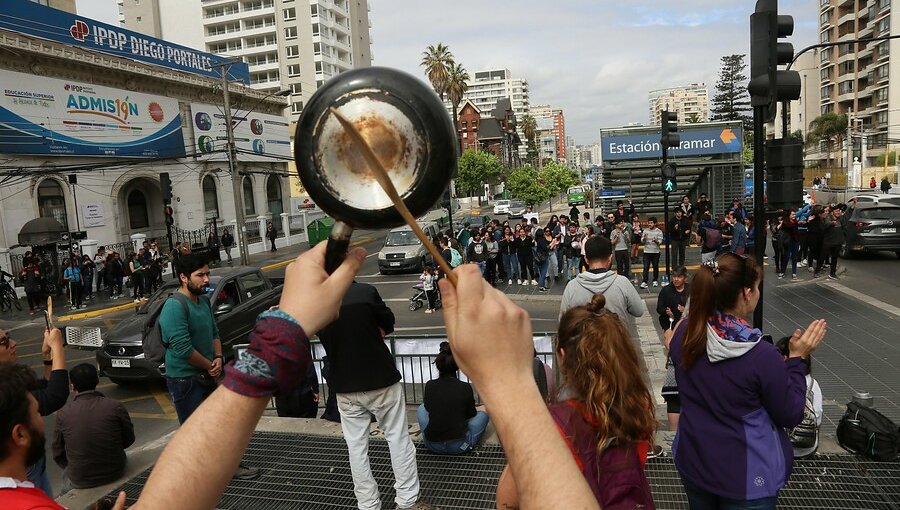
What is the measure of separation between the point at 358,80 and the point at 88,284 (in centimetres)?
2163

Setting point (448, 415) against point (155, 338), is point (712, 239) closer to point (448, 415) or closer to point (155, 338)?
point (448, 415)

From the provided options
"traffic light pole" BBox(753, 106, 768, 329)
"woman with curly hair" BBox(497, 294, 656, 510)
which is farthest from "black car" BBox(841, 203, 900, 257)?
"woman with curly hair" BBox(497, 294, 656, 510)

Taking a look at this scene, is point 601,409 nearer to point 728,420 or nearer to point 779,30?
point 728,420

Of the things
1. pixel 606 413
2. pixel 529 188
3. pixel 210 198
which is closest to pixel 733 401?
pixel 606 413

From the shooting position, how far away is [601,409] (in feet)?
6.44

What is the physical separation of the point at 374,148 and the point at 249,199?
1615 inches

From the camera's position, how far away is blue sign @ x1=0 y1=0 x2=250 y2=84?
80.1 feet

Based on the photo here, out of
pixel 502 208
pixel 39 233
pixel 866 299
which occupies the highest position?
pixel 39 233

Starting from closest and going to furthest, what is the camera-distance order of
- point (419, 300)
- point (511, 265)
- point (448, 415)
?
point (448, 415)
point (419, 300)
point (511, 265)

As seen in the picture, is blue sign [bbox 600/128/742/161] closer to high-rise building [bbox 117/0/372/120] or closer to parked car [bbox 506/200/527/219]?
parked car [bbox 506/200/527/219]

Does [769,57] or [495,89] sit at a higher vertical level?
[495,89]

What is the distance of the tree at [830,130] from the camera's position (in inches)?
2280

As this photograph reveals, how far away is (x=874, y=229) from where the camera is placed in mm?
16297

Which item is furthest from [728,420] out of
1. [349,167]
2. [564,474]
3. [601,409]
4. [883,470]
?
[883,470]
